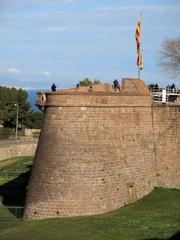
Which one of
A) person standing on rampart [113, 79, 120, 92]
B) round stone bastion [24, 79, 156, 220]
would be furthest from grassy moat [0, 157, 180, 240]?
person standing on rampart [113, 79, 120, 92]

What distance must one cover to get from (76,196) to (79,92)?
14.6ft

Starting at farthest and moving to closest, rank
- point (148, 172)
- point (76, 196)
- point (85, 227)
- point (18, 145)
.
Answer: point (18, 145), point (148, 172), point (76, 196), point (85, 227)

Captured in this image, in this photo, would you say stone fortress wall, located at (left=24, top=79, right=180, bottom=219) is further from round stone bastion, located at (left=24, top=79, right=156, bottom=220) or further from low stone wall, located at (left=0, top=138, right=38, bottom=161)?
low stone wall, located at (left=0, top=138, right=38, bottom=161)

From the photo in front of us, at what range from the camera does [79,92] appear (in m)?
25.1

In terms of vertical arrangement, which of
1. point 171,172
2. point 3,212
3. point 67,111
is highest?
point 67,111

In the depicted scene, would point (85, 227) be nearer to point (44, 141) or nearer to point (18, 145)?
point (44, 141)

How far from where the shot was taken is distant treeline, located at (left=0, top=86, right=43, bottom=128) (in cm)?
8088

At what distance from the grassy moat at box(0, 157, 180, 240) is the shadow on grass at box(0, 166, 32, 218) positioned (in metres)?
0.75

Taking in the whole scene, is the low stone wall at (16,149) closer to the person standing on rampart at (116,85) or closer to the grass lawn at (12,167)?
the grass lawn at (12,167)

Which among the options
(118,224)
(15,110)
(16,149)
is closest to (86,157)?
(118,224)

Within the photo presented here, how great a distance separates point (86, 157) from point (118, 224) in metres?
3.87

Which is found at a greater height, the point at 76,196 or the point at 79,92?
the point at 79,92

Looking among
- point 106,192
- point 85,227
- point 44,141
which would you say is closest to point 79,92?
point 44,141

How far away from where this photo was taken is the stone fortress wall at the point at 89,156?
24.7m
